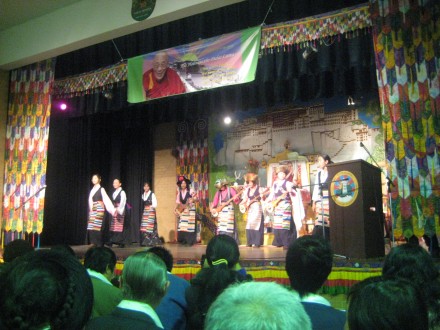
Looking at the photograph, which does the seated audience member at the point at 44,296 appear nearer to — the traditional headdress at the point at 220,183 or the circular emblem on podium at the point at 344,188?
the circular emblem on podium at the point at 344,188

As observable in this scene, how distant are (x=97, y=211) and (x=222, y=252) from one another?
6.04 metres

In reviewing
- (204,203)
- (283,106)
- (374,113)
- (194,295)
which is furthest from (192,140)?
(194,295)

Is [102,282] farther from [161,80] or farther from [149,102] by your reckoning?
[149,102]

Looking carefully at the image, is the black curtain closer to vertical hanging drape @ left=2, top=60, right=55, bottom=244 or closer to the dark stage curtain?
the dark stage curtain

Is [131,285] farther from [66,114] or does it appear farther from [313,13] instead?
[66,114]

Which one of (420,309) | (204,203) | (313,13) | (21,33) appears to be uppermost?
(21,33)

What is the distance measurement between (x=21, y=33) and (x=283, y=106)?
4.72 m

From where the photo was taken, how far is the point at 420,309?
0.85m

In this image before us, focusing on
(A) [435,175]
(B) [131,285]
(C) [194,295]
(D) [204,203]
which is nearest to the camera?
(B) [131,285]

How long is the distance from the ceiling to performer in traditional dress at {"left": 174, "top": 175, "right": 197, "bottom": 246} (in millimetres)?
3718

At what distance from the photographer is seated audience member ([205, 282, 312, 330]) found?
0.64 m

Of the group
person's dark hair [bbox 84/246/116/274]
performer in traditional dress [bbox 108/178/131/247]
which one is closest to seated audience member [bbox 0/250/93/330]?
person's dark hair [bbox 84/246/116/274]

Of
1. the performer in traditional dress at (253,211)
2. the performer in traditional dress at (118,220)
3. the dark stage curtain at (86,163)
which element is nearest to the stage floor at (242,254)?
the performer in traditional dress at (253,211)

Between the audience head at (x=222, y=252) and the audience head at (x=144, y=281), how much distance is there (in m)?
0.56
